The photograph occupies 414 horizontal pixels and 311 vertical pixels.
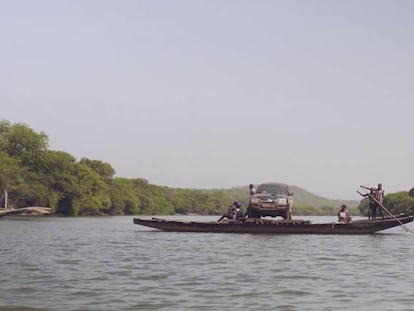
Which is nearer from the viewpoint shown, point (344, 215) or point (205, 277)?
point (205, 277)

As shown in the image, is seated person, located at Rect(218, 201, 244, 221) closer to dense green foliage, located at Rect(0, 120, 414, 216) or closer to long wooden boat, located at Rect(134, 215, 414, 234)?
long wooden boat, located at Rect(134, 215, 414, 234)

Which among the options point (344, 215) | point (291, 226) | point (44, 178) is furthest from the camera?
point (44, 178)

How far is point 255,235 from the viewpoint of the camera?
38.2m

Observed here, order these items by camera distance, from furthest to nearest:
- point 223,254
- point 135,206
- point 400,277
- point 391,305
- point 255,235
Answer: point 135,206 < point 255,235 < point 223,254 < point 400,277 < point 391,305

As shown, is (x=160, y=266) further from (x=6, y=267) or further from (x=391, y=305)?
→ (x=391, y=305)

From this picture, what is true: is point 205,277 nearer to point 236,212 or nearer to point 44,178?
point 236,212

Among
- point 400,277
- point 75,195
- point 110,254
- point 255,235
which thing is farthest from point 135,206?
point 400,277

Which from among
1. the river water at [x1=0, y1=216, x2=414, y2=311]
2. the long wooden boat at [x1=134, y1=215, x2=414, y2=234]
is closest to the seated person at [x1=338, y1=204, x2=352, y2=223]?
the long wooden boat at [x1=134, y1=215, x2=414, y2=234]

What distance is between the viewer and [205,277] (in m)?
18.3

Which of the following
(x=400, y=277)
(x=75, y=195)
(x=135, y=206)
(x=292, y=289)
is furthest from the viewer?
(x=135, y=206)

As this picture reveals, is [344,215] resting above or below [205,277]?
above

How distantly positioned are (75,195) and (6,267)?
83.0 metres

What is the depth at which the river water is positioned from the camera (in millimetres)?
13945

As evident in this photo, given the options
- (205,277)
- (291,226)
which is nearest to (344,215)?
(291,226)
